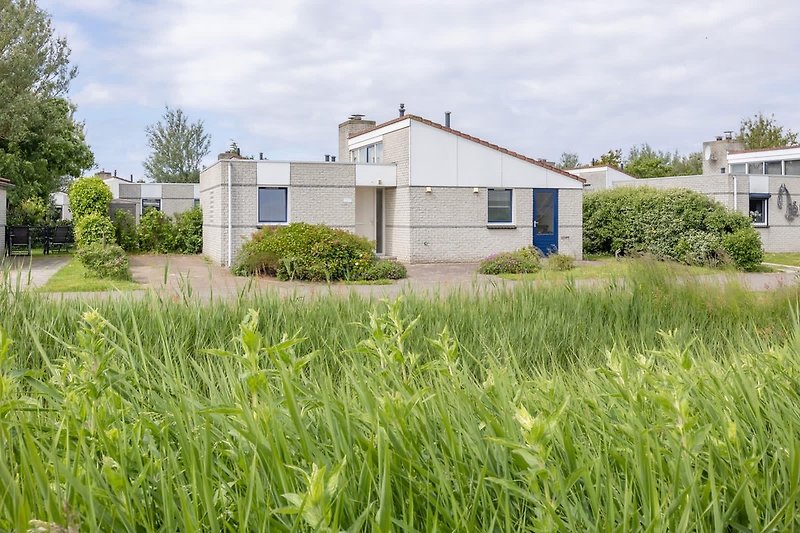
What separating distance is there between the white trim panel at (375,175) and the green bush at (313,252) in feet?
15.7

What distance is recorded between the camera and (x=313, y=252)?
20.5 meters

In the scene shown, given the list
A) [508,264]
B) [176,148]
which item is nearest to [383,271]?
[508,264]

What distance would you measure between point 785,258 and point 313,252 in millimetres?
19066

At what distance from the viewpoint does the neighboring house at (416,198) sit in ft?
83.6

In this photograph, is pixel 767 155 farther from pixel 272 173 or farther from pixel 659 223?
pixel 272 173

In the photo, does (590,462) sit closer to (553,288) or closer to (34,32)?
(553,288)

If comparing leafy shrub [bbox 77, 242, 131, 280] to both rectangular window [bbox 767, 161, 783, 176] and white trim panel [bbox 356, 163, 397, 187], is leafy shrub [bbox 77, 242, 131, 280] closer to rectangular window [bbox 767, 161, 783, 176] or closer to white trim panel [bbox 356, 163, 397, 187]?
white trim panel [bbox 356, 163, 397, 187]

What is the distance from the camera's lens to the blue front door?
27.6 m

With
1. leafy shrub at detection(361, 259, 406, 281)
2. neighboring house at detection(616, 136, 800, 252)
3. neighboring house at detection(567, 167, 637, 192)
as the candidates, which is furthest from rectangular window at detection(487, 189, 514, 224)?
neighboring house at detection(567, 167, 637, 192)

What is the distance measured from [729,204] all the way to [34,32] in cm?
2626

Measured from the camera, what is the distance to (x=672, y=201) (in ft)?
89.0

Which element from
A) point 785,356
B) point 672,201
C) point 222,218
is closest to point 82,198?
point 222,218

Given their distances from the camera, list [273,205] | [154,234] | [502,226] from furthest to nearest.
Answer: [154,234], [502,226], [273,205]

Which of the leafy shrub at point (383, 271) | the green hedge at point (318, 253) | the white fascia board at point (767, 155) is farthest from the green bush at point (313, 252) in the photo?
the white fascia board at point (767, 155)
